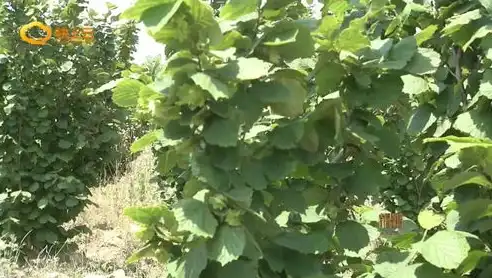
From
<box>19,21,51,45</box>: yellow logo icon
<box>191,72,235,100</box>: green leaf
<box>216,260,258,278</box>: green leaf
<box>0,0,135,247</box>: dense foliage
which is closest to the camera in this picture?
<box>191,72,235,100</box>: green leaf

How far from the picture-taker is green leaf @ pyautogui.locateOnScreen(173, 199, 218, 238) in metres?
1.22

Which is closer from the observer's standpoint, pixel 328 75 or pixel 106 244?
pixel 328 75

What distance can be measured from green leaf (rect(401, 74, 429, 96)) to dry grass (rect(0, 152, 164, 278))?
3150mm

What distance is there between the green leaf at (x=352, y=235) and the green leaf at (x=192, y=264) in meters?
0.44

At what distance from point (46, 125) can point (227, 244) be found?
3.97 meters

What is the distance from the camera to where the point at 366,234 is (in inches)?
63.1

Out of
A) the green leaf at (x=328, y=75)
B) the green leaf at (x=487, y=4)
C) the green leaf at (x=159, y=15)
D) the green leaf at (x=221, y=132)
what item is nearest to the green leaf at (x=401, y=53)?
the green leaf at (x=328, y=75)

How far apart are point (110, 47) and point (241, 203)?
4523mm

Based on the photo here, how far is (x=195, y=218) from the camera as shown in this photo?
1.24 m

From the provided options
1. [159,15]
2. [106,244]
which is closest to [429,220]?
[159,15]

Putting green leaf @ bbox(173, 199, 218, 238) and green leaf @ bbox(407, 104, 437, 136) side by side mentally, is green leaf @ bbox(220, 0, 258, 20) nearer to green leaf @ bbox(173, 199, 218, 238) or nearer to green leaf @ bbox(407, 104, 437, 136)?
green leaf @ bbox(173, 199, 218, 238)

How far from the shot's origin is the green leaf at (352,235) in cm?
157

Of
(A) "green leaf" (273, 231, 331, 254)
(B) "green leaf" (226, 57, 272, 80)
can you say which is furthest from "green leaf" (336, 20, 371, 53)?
(A) "green leaf" (273, 231, 331, 254)

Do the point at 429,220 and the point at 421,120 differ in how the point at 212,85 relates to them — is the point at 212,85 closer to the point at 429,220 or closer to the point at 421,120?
the point at 429,220
